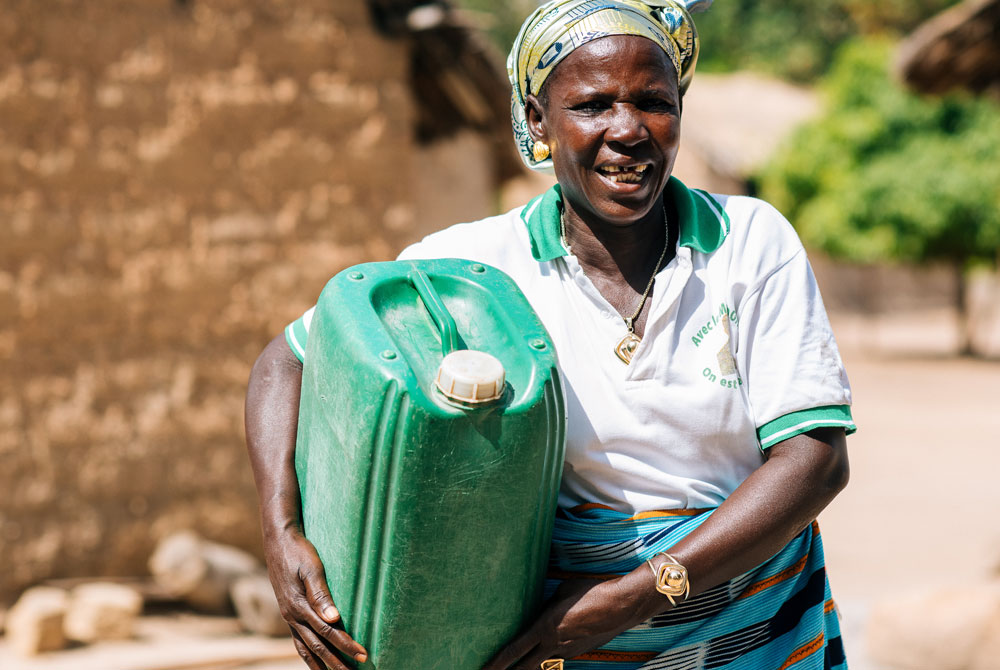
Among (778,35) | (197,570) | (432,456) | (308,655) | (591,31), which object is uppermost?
(778,35)

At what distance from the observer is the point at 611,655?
1.52 meters

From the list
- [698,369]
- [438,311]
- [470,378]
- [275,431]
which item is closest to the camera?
[470,378]

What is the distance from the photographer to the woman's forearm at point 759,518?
1393 mm

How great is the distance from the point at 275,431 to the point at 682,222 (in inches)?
25.7

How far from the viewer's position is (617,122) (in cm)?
150

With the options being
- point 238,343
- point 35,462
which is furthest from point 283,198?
point 35,462

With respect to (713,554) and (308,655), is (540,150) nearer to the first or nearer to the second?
(713,554)

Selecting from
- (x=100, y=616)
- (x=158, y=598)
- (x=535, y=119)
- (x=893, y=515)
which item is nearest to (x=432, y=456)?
(x=535, y=119)

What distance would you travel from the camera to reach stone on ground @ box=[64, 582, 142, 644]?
459 centimetres

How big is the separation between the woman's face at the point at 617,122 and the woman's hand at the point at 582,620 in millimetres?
505

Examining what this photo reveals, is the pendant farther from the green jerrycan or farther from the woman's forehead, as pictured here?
the woman's forehead

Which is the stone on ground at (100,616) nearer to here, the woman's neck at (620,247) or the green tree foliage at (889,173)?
the woman's neck at (620,247)

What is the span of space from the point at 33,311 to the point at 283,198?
1.19 meters

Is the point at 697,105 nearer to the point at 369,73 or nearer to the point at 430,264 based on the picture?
the point at 369,73
